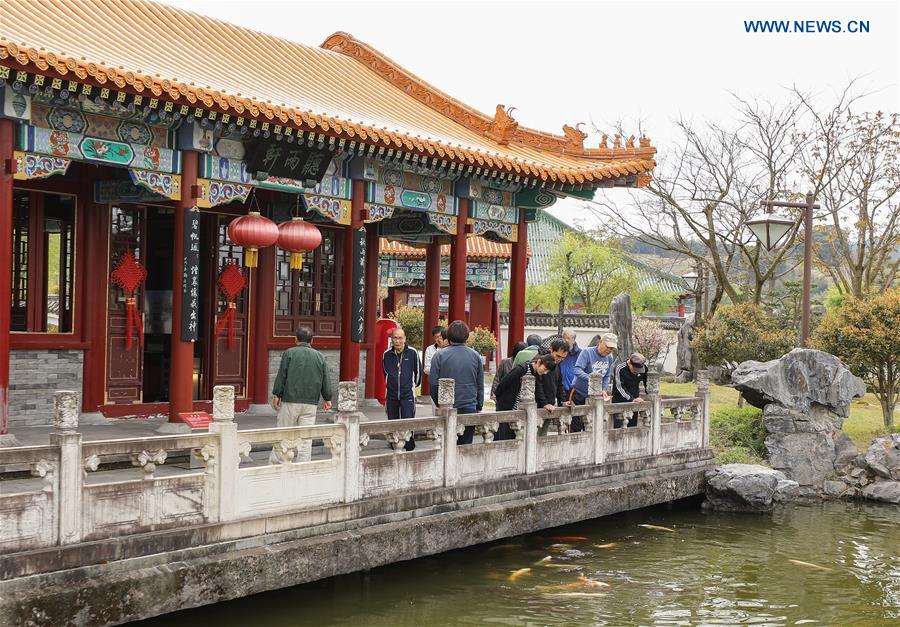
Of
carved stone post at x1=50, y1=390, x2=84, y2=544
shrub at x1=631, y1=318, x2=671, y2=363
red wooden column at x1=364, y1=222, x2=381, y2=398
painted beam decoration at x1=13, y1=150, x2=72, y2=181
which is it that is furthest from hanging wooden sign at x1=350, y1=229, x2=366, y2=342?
shrub at x1=631, y1=318, x2=671, y2=363

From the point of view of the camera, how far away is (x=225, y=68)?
1150 cm

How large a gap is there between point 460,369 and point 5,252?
3936 millimetres

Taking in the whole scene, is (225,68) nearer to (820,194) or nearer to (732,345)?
(732,345)

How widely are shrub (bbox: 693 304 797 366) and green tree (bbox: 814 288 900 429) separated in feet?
10.6

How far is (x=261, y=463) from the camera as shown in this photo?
8688 millimetres

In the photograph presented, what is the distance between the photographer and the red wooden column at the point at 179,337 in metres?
9.43

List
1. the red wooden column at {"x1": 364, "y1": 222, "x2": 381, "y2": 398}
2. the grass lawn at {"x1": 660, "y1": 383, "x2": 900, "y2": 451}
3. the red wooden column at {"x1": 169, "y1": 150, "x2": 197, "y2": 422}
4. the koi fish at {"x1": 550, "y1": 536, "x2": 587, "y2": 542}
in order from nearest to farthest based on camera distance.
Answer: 1. the red wooden column at {"x1": 169, "y1": 150, "x2": 197, "y2": 422}
2. the koi fish at {"x1": 550, "y1": 536, "x2": 587, "y2": 542}
3. the red wooden column at {"x1": 364, "y1": 222, "x2": 381, "y2": 398}
4. the grass lawn at {"x1": 660, "y1": 383, "x2": 900, "y2": 451}

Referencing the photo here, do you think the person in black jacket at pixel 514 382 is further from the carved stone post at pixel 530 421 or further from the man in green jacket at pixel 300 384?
the man in green jacket at pixel 300 384

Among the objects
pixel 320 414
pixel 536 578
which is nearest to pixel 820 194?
pixel 320 414

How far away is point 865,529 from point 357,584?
6.33 metres

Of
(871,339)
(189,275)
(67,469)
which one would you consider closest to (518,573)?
(189,275)

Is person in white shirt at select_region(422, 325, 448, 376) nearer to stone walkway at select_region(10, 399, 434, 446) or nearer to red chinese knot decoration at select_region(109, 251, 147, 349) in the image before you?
stone walkway at select_region(10, 399, 434, 446)

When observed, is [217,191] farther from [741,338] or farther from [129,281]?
[741,338]

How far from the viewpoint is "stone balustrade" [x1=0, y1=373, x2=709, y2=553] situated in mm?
6066
